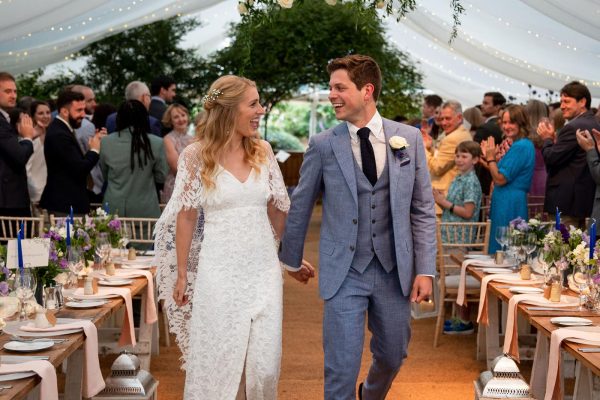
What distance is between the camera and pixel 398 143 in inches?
175

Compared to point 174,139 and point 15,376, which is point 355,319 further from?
point 174,139

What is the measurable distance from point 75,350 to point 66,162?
339cm

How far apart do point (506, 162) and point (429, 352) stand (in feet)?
5.01

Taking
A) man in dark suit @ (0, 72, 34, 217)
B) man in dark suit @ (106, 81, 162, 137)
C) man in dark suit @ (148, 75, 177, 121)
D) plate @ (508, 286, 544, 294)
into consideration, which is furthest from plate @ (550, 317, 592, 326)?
man in dark suit @ (148, 75, 177, 121)

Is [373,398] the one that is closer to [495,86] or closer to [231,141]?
[231,141]

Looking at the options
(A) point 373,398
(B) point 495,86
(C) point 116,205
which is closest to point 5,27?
(C) point 116,205

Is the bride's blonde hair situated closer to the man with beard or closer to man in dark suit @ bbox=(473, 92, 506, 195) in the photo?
the man with beard

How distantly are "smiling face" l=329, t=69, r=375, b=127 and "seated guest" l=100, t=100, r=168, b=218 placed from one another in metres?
3.60

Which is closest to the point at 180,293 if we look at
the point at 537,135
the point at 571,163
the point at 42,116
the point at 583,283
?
the point at 583,283

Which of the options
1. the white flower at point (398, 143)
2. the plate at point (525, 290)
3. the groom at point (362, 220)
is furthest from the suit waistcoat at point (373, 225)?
the plate at point (525, 290)

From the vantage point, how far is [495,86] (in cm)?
1505

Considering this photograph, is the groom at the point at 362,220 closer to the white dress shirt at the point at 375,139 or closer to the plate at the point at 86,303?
the white dress shirt at the point at 375,139

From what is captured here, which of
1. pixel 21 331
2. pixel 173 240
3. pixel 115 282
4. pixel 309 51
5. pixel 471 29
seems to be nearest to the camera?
pixel 21 331

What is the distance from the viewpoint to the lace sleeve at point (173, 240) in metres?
4.67
